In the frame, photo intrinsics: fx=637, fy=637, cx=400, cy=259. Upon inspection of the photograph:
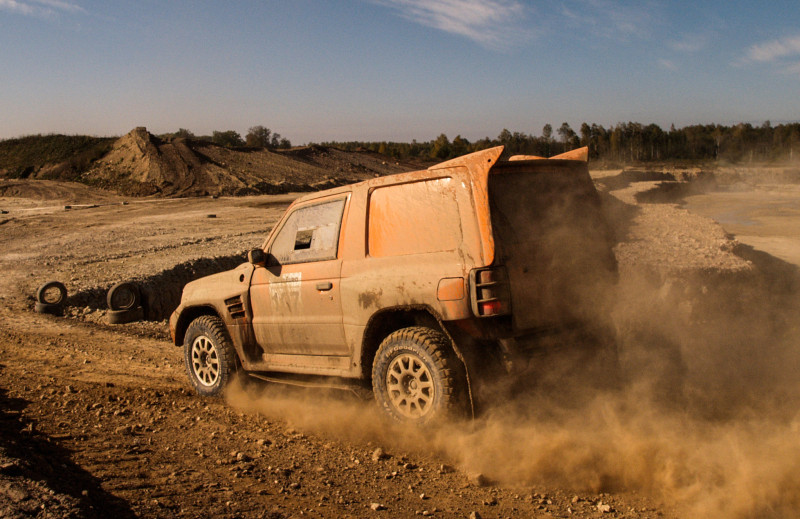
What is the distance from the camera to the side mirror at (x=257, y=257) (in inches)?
218

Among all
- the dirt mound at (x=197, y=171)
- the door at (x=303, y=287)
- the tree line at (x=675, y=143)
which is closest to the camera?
the door at (x=303, y=287)

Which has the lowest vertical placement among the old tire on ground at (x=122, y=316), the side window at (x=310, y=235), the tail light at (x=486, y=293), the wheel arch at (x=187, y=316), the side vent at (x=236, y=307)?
the old tire on ground at (x=122, y=316)

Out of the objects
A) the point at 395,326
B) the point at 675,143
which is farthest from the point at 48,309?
the point at 675,143

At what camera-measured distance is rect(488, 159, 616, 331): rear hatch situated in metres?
4.34

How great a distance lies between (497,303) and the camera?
4133mm

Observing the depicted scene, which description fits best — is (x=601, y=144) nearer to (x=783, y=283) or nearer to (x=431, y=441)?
(x=783, y=283)

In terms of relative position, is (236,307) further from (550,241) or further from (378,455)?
(550,241)

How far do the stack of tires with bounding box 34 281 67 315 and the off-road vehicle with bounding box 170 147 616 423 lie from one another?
6920mm

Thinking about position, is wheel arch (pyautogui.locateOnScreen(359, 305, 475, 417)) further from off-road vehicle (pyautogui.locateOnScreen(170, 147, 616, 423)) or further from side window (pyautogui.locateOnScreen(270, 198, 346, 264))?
side window (pyautogui.locateOnScreen(270, 198, 346, 264))

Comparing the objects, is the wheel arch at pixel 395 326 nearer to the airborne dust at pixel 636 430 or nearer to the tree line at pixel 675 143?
the airborne dust at pixel 636 430

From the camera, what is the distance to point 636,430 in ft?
14.5

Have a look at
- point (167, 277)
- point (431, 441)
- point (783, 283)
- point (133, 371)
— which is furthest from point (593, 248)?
point (167, 277)

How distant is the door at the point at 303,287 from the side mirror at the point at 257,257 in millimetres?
66

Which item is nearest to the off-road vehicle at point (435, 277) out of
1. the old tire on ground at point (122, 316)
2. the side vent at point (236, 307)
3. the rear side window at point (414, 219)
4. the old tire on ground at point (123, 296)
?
the rear side window at point (414, 219)
